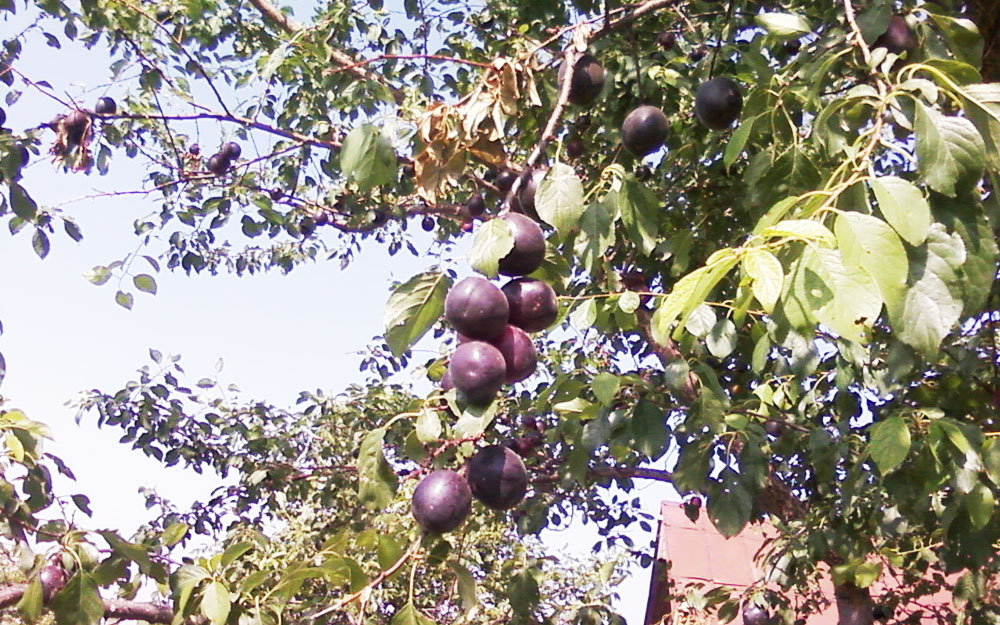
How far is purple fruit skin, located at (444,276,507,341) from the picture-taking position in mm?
1008

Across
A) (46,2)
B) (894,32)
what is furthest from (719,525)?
(46,2)

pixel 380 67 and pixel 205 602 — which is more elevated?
pixel 380 67

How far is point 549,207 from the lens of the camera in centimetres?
116

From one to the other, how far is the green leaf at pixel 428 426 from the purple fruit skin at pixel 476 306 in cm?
22

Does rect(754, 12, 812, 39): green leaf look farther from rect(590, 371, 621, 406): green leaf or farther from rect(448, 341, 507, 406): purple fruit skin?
rect(448, 341, 507, 406): purple fruit skin

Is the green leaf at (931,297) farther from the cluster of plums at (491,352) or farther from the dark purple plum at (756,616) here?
the dark purple plum at (756,616)

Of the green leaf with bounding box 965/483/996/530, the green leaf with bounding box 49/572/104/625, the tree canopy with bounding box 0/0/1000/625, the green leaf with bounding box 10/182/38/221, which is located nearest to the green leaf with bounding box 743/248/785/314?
the tree canopy with bounding box 0/0/1000/625

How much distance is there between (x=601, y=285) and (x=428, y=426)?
180 centimetres

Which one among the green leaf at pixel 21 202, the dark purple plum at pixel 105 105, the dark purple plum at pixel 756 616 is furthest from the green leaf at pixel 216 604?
the dark purple plum at pixel 105 105

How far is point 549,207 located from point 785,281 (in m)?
0.37

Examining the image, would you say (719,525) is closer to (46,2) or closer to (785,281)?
(785,281)

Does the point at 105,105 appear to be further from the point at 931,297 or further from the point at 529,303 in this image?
the point at 931,297

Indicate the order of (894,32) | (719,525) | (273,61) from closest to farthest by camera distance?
(894,32) → (719,525) → (273,61)

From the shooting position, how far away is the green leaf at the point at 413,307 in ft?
3.58
